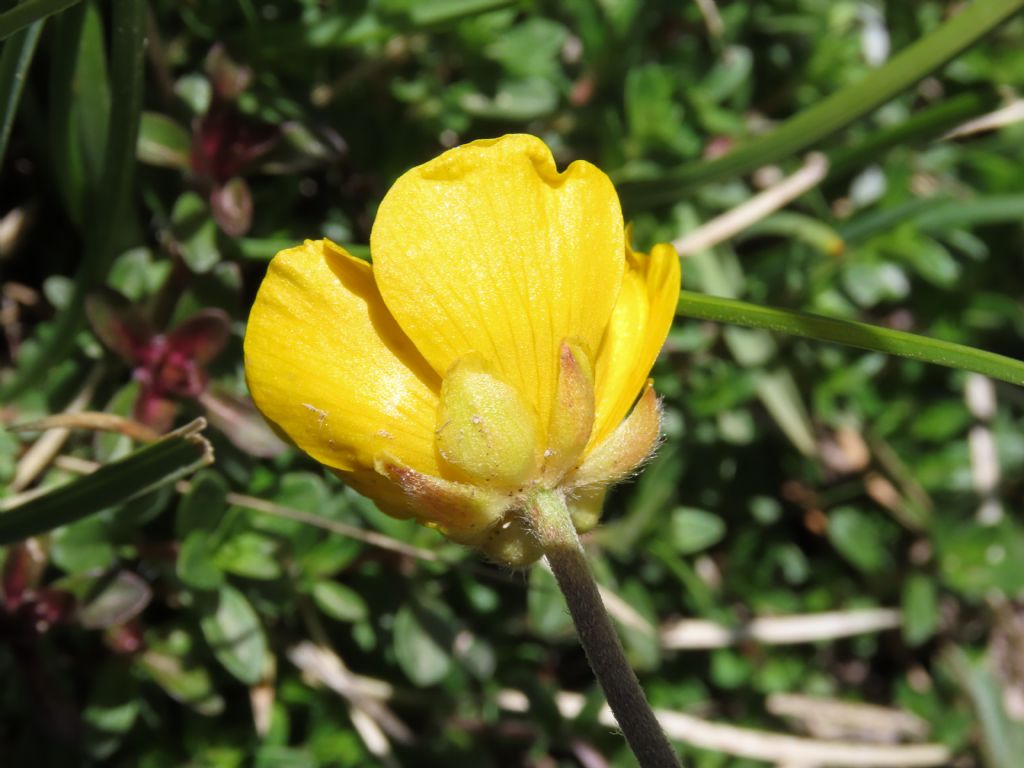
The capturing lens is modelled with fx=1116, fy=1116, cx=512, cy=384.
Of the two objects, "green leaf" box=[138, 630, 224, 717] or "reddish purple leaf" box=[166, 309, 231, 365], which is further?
"green leaf" box=[138, 630, 224, 717]

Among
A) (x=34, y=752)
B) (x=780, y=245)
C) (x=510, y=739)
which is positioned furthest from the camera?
(x=780, y=245)

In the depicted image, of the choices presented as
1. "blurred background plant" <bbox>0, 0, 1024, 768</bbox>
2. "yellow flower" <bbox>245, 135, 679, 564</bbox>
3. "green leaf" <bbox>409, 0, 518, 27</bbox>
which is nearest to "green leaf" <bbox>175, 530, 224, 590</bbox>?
"blurred background plant" <bbox>0, 0, 1024, 768</bbox>

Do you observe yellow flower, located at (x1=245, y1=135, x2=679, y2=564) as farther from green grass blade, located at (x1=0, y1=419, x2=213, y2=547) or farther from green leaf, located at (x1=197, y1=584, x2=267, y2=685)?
green leaf, located at (x1=197, y1=584, x2=267, y2=685)

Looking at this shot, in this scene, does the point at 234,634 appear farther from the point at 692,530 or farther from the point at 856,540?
the point at 856,540

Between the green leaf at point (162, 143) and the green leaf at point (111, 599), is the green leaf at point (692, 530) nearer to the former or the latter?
the green leaf at point (111, 599)

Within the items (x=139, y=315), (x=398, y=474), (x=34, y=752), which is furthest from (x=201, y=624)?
(x=398, y=474)

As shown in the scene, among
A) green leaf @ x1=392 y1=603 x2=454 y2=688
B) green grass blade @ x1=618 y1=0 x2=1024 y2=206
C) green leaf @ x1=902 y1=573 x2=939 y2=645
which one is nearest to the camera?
green grass blade @ x1=618 y1=0 x2=1024 y2=206

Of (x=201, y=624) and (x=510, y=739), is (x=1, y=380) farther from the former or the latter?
(x=510, y=739)
